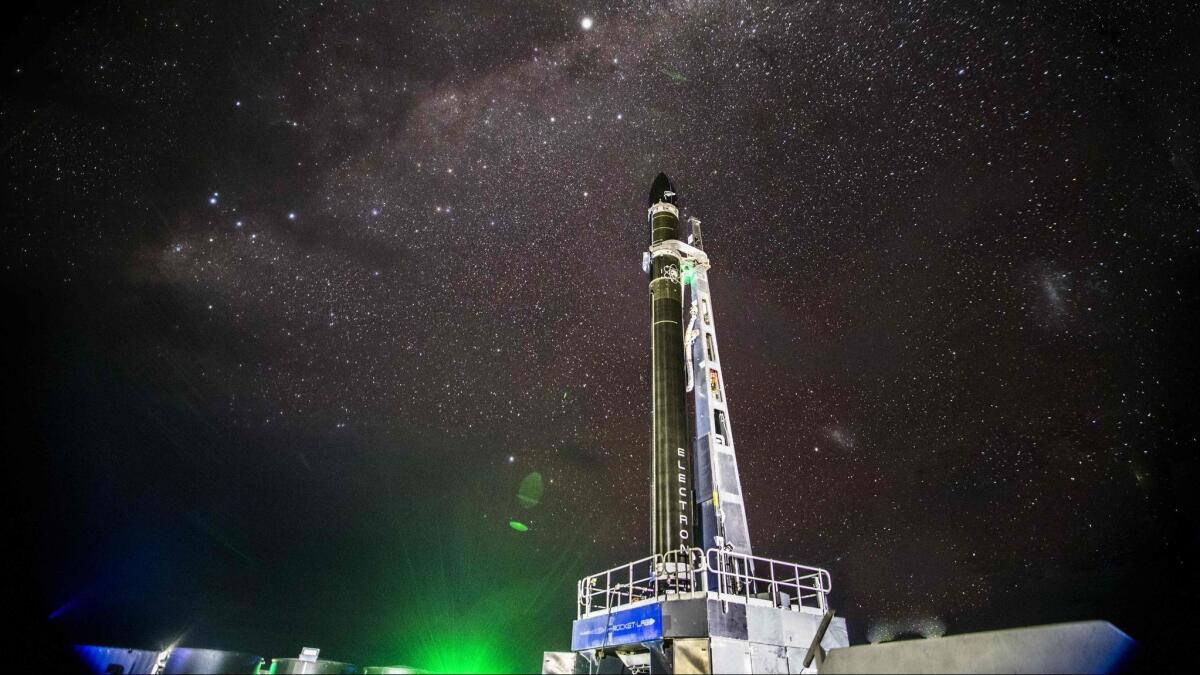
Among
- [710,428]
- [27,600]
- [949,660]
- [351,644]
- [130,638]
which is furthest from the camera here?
[351,644]

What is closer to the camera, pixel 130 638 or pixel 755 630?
pixel 755 630

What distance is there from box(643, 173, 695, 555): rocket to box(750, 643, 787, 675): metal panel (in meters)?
3.28

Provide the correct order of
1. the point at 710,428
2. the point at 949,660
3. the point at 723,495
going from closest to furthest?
1. the point at 949,660
2. the point at 723,495
3. the point at 710,428

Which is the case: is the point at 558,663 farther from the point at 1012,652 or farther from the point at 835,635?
the point at 1012,652

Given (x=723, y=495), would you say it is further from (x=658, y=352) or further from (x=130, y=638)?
(x=130, y=638)

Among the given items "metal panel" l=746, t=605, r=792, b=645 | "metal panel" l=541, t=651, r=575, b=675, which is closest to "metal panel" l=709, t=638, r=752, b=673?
"metal panel" l=746, t=605, r=792, b=645

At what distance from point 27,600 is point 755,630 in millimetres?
42915

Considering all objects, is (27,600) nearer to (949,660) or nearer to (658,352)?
(658,352)

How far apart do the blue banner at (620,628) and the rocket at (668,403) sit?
6.98 ft

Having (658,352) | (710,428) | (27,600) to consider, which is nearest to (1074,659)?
(710,428)

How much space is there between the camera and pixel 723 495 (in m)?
16.9

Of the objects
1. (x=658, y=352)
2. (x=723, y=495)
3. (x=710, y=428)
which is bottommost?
(x=723, y=495)

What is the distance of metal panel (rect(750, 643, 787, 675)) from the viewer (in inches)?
506

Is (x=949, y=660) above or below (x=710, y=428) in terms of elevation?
below
